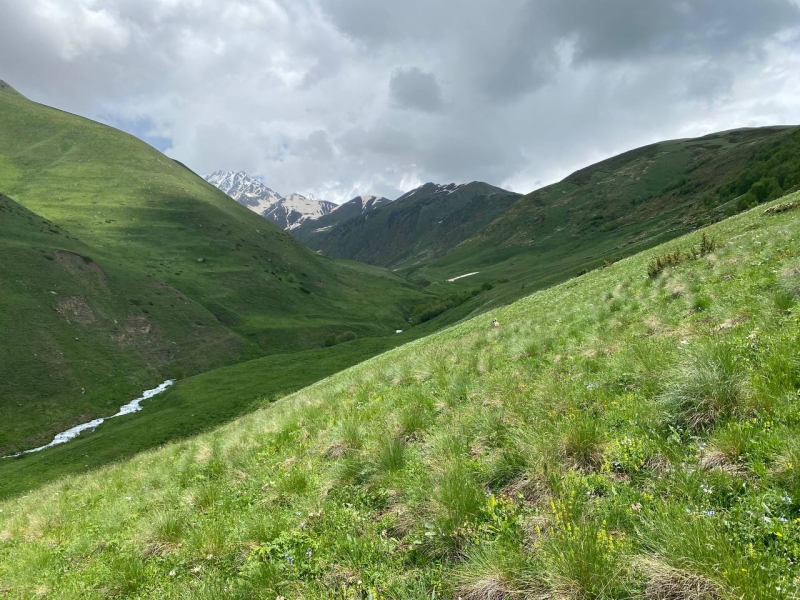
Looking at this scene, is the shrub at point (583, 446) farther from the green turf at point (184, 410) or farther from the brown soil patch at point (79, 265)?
the brown soil patch at point (79, 265)

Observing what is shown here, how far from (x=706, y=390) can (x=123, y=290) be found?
12263 centimetres

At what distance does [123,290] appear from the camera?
10250 centimetres

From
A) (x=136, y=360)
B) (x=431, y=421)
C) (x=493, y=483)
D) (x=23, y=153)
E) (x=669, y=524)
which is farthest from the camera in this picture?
(x=23, y=153)

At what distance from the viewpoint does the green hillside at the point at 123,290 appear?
2810 inches

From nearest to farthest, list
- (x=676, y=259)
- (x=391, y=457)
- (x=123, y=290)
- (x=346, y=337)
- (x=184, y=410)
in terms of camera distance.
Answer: (x=391, y=457) → (x=676, y=259) → (x=184, y=410) → (x=123, y=290) → (x=346, y=337)

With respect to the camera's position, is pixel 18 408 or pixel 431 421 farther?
pixel 18 408

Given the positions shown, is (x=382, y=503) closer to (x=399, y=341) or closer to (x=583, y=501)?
(x=583, y=501)

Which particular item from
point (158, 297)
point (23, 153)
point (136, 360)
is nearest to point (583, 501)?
point (136, 360)

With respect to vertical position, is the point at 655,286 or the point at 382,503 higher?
the point at 655,286

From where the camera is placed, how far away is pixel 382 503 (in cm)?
677

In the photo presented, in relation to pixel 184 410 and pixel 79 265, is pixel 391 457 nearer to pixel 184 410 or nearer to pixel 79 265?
pixel 184 410

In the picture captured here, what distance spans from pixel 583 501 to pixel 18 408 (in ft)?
278

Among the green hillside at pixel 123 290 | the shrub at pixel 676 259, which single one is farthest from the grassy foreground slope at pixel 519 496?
the green hillside at pixel 123 290

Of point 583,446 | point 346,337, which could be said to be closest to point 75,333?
point 346,337
